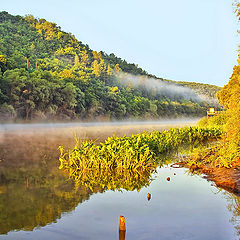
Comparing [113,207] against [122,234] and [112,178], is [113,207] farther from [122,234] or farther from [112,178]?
[112,178]

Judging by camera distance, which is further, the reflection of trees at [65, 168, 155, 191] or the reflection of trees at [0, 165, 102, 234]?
the reflection of trees at [65, 168, 155, 191]

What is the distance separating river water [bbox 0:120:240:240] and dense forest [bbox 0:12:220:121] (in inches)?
1374

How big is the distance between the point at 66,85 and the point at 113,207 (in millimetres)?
47044

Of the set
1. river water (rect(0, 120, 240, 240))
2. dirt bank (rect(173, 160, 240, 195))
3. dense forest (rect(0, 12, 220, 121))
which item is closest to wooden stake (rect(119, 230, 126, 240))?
river water (rect(0, 120, 240, 240))

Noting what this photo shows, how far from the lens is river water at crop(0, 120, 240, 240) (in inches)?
187

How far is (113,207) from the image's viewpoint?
6023 millimetres

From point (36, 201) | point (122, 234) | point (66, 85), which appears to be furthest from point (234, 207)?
point (66, 85)

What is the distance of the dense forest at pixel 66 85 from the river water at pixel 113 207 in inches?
1374

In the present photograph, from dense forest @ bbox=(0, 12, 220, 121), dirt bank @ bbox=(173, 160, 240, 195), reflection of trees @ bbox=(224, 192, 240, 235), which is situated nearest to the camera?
reflection of trees @ bbox=(224, 192, 240, 235)

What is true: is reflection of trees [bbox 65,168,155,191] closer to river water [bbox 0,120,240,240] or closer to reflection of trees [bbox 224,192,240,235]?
river water [bbox 0,120,240,240]

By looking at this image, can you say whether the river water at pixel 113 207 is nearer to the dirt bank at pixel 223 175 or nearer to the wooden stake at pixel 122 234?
the wooden stake at pixel 122 234

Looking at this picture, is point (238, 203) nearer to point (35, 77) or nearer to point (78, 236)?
point (78, 236)

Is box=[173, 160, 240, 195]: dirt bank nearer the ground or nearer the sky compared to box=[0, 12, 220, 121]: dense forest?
nearer the ground

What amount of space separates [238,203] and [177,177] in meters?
2.86
